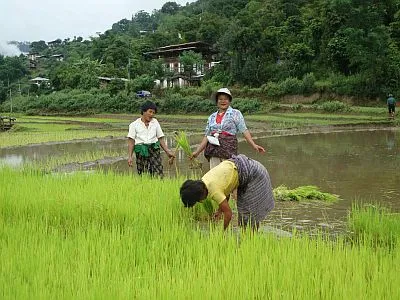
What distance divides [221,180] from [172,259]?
2.79ft

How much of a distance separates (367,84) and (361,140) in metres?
12.2

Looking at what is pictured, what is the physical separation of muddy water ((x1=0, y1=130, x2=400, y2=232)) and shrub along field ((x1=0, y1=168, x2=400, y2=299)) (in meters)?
1.28

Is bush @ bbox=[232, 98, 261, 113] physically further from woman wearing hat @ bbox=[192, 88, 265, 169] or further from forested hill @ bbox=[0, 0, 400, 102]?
woman wearing hat @ bbox=[192, 88, 265, 169]

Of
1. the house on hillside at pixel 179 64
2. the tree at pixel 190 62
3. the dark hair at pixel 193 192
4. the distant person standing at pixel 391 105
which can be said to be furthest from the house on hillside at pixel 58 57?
the dark hair at pixel 193 192

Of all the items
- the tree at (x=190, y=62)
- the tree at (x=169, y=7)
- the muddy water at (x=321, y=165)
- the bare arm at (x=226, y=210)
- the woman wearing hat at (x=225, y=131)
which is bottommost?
the muddy water at (x=321, y=165)

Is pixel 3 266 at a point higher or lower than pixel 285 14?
lower

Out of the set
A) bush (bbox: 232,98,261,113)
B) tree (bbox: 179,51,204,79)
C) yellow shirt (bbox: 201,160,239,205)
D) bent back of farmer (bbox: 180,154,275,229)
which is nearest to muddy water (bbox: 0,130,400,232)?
bent back of farmer (bbox: 180,154,275,229)

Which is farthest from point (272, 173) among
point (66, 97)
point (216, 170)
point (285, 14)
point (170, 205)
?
point (66, 97)

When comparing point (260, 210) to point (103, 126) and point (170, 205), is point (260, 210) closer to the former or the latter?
point (170, 205)

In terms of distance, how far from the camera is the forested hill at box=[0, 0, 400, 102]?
25.4 m

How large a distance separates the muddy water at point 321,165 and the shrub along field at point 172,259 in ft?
4.21

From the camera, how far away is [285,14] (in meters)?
36.2

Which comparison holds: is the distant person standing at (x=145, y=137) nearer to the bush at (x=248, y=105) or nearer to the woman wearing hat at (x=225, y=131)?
the woman wearing hat at (x=225, y=131)

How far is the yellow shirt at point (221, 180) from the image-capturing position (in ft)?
11.9
